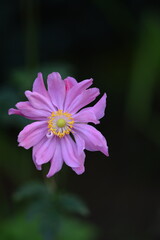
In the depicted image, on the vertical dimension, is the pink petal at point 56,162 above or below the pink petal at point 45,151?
below

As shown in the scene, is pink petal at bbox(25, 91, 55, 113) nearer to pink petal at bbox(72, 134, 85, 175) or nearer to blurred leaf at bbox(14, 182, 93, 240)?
pink petal at bbox(72, 134, 85, 175)

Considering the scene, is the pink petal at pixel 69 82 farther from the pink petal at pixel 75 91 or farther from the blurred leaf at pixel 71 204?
the blurred leaf at pixel 71 204

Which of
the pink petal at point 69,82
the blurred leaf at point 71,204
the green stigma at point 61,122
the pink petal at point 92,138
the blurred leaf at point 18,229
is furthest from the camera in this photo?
the blurred leaf at point 18,229

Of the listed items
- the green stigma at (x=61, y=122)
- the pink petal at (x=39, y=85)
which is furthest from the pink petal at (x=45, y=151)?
the pink petal at (x=39, y=85)

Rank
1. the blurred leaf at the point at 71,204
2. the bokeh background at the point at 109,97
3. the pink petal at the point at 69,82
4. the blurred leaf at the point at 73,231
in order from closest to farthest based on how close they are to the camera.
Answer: the pink petal at the point at 69,82 < the blurred leaf at the point at 71,204 < the blurred leaf at the point at 73,231 < the bokeh background at the point at 109,97
